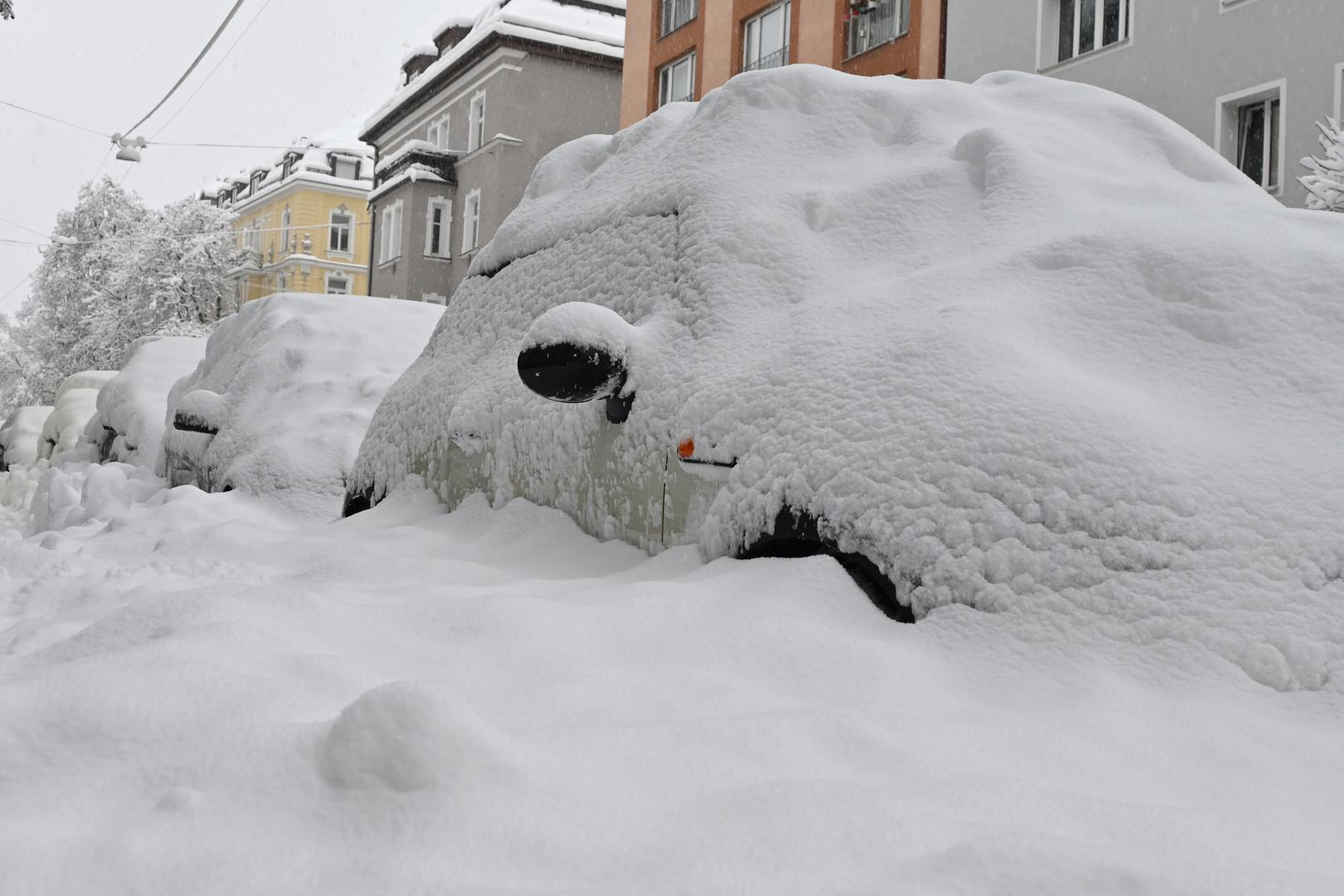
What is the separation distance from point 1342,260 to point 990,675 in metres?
1.36

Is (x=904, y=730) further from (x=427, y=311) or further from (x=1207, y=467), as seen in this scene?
(x=427, y=311)

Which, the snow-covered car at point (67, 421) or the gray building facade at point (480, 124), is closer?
the snow-covered car at point (67, 421)

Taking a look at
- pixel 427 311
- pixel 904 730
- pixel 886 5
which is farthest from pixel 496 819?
pixel 886 5

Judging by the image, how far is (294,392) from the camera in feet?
25.8

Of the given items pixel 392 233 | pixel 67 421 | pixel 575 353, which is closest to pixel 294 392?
pixel 575 353

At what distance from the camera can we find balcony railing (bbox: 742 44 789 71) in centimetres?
1952

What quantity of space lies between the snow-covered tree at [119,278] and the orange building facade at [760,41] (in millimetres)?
23464

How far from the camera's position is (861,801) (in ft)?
5.18

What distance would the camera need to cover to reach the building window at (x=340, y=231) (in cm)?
4603

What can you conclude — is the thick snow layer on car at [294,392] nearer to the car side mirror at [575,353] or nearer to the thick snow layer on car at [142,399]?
the thick snow layer on car at [142,399]

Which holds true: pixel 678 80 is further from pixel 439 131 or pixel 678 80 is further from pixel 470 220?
pixel 439 131

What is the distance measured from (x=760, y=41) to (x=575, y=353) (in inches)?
727

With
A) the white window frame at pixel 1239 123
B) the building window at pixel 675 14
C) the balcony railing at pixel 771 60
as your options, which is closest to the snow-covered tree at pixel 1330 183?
the white window frame at pixel 1239 123

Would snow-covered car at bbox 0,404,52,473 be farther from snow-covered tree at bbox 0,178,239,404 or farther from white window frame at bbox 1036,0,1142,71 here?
snow-covered tree at bbox 0,178,239,404
